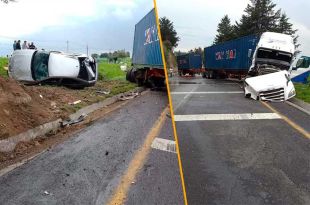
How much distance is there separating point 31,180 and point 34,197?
0.85 m

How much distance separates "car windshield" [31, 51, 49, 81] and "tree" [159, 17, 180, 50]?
16.0 m

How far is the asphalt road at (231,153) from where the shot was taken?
2.91 m

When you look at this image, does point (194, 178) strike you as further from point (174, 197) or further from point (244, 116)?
point (174, 197)

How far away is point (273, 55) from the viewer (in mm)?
16797

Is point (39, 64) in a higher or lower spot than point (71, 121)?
higher

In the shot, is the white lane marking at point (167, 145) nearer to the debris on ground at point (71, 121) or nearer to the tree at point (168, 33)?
the tree at point (168, 33)

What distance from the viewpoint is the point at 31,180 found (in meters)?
6.03

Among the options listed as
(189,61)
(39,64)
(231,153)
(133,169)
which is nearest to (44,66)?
(39,64)

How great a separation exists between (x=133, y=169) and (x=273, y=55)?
1204 centimetres

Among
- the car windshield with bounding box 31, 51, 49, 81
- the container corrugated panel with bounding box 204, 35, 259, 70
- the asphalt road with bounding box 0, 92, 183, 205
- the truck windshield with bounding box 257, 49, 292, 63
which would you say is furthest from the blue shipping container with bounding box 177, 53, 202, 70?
the car windshield with bounding box 31, 51, 49, 81

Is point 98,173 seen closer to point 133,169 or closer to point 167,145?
point 133,169

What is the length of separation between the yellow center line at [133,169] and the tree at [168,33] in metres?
0.70

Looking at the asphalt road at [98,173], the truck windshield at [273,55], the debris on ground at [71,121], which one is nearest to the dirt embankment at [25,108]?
the debris on ground at [71,121]

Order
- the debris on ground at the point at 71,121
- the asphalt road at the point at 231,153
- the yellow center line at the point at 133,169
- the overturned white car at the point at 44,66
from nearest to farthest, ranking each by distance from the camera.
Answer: the asphalt road at the point at 231,153, the yellow center line at the point at 133,169, the debris on ground at the point at 71,121, the overturned white car at the point at 44,66
